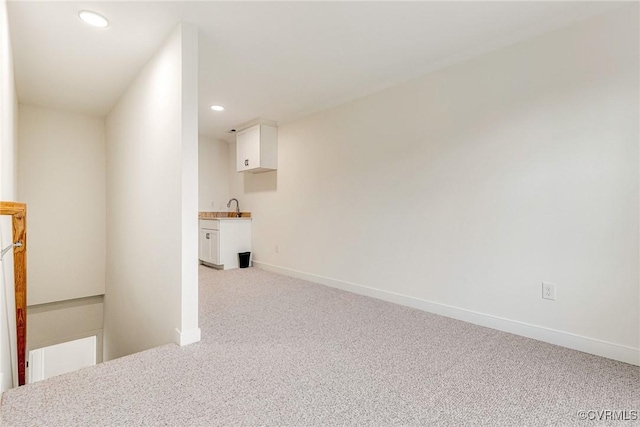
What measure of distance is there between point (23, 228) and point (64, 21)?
1.46m

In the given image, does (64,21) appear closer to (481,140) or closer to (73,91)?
(73,91)

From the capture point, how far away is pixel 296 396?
5.02 ft

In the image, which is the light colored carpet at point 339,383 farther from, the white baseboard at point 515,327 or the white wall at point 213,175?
the white wall at point 213,175

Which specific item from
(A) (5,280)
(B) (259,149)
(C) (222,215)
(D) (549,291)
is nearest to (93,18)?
(A) (5,280)

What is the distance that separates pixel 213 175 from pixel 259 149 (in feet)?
5.39

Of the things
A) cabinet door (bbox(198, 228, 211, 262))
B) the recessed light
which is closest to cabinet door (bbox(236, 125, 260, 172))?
cabinet door (bbox(198, 228, 211, 262))

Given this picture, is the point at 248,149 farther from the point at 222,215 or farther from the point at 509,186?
the point at 509,186

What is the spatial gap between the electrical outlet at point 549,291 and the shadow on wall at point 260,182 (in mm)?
3503

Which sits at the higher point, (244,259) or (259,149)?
(259,149)

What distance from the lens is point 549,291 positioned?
2.21 metres

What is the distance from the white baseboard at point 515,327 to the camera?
194cm

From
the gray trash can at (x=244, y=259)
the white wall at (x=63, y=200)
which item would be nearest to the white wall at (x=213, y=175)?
the gray trash can at (x=244, y=259)

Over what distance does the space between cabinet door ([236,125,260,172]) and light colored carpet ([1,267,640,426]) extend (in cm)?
266

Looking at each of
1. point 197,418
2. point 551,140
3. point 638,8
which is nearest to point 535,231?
point 551,140
